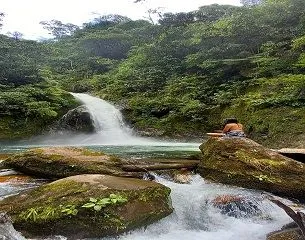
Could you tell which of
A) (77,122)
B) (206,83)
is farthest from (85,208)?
(206,83)

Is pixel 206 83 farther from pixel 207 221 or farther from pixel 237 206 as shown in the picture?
pixel 207 221

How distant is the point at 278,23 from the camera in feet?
71.8

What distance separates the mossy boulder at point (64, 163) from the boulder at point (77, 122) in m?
12.4

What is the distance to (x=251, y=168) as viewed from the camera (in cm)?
705

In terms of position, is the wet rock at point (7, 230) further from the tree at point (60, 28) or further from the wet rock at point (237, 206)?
Result: the tree at point (60, 28)

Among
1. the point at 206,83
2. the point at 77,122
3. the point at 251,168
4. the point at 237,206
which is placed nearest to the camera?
the point at 237,206

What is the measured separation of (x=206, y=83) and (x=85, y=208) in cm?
1756

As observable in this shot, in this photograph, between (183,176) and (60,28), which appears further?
(60,28)

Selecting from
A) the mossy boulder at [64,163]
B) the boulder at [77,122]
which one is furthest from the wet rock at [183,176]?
the boulder at [77,122]

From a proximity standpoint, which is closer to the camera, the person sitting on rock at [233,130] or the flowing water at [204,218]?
the flowing water at [204,218]

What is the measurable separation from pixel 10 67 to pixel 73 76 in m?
16.1

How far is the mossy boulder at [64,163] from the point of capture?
7.21m

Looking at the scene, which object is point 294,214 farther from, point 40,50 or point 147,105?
point 40,50

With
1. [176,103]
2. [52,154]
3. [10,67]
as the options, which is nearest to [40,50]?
[10,67]
